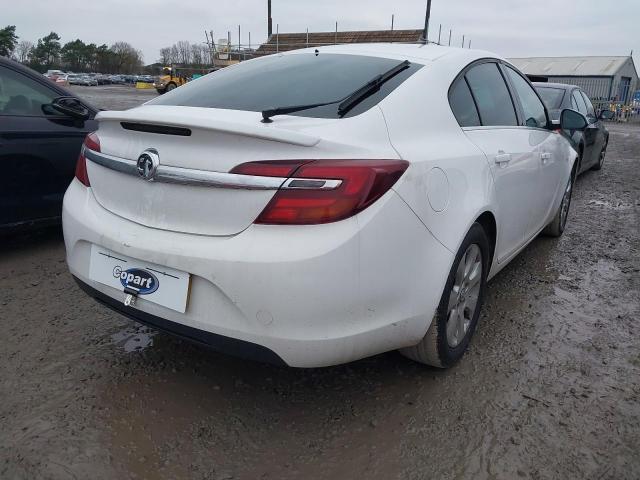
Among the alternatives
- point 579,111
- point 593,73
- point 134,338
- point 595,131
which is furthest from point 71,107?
point 593,73

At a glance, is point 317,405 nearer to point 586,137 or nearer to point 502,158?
point 502,158

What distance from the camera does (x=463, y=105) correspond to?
2.59 meters

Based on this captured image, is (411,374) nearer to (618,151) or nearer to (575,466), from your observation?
(575,466)

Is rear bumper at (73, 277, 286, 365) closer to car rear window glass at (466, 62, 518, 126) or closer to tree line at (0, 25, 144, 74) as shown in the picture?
car rear window glass at (466, 62, 518, 126)

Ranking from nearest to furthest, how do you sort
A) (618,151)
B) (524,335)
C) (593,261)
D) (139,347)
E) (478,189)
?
(478,189), (139,347), (524,335), (593,261), (618,151)

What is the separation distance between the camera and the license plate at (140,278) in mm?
1898

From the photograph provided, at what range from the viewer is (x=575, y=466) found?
190 centimetres

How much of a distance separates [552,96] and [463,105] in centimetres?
497

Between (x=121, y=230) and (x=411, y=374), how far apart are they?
1.42m

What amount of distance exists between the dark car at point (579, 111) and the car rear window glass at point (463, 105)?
3.96 metres

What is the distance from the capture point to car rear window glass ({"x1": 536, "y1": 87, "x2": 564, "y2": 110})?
6.66 m

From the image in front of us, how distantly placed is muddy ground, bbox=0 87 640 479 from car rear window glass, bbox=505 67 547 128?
1230 mm

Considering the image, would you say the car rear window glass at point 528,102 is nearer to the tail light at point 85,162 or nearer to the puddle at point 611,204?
the tail light at point 85,162

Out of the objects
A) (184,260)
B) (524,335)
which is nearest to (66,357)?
(184,260)
